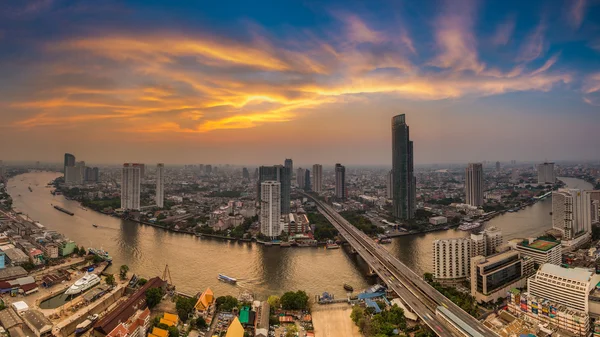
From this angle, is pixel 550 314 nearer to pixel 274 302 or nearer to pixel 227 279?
pixel 274 302

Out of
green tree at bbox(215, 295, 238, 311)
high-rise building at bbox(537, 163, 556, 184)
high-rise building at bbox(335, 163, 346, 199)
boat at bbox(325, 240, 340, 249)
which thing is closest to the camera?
green tree at bbox(215, 295, 238, 311)

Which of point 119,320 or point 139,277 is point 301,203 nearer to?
point 139,277

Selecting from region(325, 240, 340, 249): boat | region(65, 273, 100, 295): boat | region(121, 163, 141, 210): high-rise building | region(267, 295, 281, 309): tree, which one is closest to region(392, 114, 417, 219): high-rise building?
region(325, 240, 340, 249): boat

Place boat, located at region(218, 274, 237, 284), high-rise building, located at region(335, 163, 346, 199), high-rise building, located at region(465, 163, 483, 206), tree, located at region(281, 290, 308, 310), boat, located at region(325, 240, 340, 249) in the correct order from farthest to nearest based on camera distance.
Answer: high-rise building, located at region(335, 163, 346, 199)
high-rise building, located at region(465, 163, 483, 206)
boat, located at region(325, 240, 340, 249)
boat, located at region(218, 274, 237, 284)
tree, located at region(281, 290, 308, 310)

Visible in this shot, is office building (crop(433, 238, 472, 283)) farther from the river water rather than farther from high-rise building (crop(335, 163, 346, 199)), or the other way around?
high-rise building (crop(335, 163, 346, 199))

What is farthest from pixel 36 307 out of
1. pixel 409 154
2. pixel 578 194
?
pixel 578 194

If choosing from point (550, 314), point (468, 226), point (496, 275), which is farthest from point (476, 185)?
point (550, 314)

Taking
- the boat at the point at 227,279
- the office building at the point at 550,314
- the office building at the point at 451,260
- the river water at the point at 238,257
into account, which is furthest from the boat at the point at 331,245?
the office building at the point at 550,314
